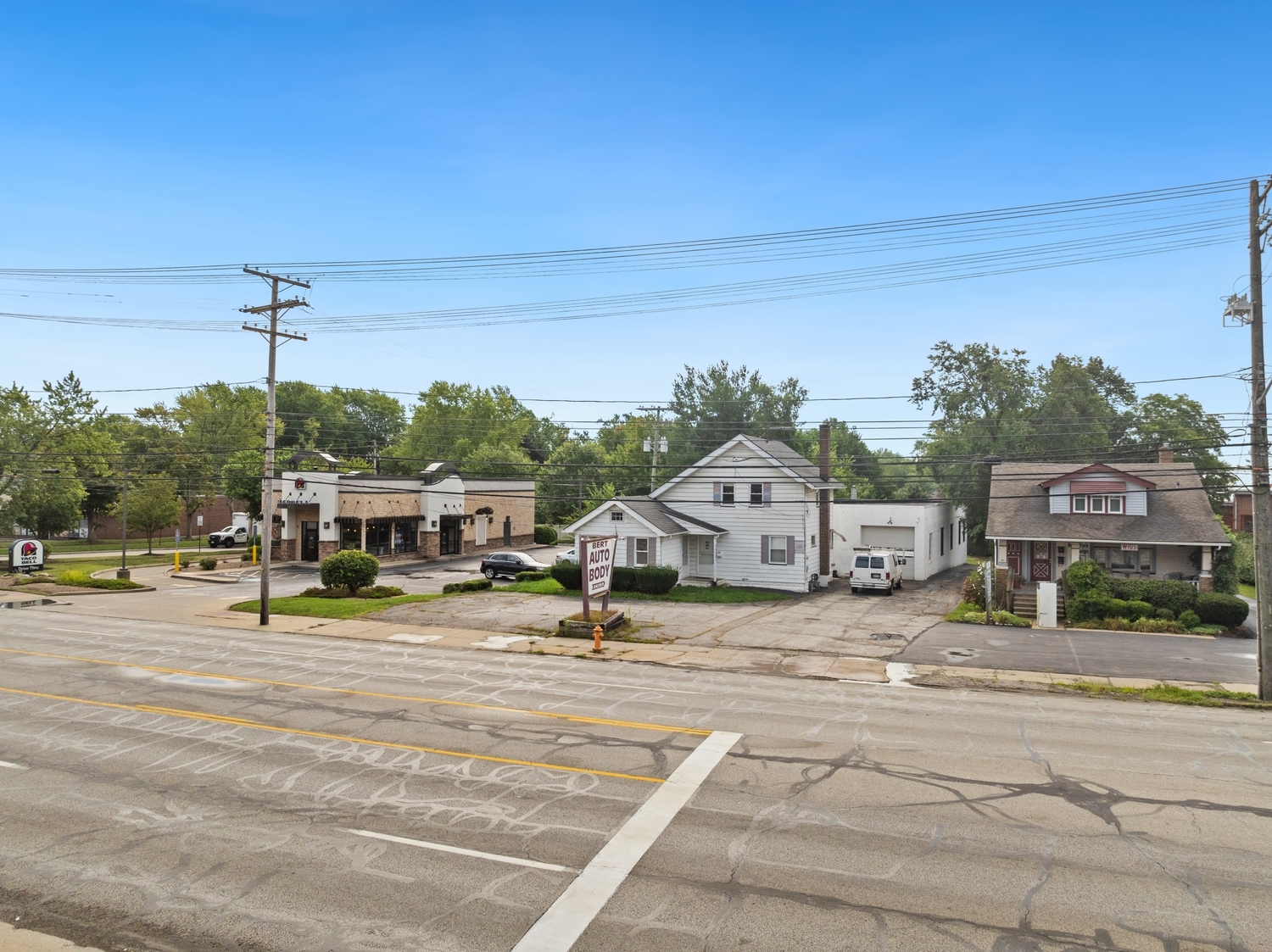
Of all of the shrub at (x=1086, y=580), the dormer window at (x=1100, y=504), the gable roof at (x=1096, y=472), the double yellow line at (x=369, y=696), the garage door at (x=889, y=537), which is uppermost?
the gable roof at (x=1096, y=472)

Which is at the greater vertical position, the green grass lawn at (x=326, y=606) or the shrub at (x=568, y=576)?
the shrub at (x=568, y=576)

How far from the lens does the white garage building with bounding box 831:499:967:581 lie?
44.8 metres

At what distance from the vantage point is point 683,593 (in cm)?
3609

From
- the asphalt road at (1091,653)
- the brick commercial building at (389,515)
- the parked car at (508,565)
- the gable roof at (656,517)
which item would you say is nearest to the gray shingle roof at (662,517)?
the gable roof at (656,517)

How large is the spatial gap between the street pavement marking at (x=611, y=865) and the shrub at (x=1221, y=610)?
86.6ft

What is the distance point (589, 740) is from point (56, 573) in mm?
46046

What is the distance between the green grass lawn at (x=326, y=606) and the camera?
30.1 metres

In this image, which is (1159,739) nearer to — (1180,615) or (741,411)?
(1180,615)

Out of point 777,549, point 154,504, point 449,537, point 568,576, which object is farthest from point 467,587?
point 154,504

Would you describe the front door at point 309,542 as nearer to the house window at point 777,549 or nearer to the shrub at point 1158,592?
the house window at point 777,549

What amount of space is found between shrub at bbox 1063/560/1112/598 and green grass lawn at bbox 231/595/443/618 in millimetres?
26820

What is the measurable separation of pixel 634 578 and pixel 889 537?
18.8 metres

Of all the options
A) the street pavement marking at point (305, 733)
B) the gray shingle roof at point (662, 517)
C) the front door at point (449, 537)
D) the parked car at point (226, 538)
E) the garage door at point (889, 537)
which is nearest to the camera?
the street pavement marking at point (305, 733)

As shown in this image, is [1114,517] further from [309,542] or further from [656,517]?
[309,542]
